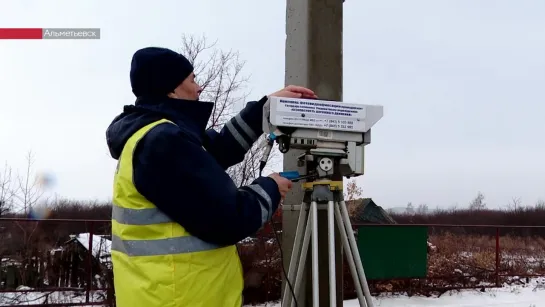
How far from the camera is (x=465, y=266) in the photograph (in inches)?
312

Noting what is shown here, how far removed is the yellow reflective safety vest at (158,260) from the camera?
4.52ft

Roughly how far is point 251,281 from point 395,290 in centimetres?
226

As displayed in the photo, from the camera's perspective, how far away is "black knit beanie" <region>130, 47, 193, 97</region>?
1.59m

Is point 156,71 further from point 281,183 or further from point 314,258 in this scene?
point 314,258

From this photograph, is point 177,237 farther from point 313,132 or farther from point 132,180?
point 313,132

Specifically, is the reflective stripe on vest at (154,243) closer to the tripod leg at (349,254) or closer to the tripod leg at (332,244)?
the tripod leg at (332,244)

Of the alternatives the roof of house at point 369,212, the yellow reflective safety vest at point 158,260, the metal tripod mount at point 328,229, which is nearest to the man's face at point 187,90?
the yellow reflective safety vest at point 158,260

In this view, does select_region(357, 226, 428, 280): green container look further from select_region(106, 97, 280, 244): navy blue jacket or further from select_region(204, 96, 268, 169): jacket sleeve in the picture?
select_region(106, 97, 280, 244): navy blue jacket

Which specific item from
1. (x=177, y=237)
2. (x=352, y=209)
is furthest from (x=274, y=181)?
(x=352, y=209)

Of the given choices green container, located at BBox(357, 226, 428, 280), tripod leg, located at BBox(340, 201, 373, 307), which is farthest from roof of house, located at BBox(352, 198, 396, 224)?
tripod leg, located at BBox(340, 201, 373, 307)

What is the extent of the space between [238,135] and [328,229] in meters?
0.53

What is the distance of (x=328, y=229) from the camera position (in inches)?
76.9

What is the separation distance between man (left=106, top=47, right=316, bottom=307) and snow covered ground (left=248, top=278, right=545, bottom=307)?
183 inches

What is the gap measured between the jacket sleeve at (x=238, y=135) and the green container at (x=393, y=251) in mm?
4436
